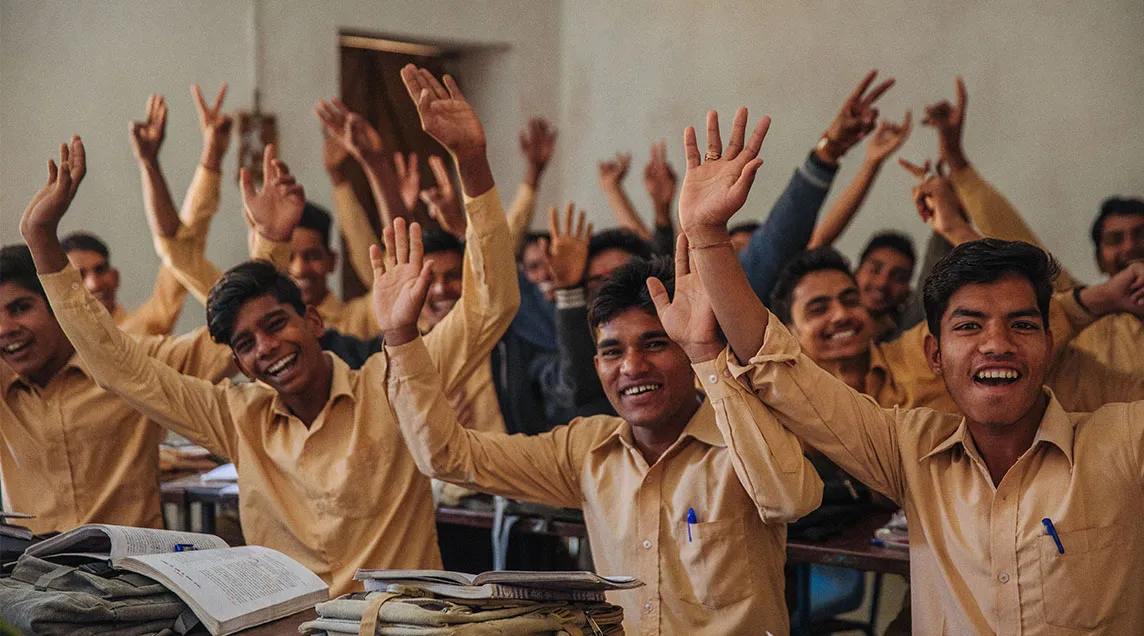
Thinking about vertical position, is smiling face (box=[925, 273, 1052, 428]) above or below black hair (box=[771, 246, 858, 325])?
below

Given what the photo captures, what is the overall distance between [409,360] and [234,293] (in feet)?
1.97

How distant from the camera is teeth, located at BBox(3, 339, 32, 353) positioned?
115 inches

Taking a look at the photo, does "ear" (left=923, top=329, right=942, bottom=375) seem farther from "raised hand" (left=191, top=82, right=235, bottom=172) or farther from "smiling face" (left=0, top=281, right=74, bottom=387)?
"raised hand" (left=191, top=82, right=235, bottom=172)

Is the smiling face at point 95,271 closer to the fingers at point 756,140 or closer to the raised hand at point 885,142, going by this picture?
the raised hand at point 885,142

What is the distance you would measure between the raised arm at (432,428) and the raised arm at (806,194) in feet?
4.08

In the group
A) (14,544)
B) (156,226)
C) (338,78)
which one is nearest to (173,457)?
(156,226)

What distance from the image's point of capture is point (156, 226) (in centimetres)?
367

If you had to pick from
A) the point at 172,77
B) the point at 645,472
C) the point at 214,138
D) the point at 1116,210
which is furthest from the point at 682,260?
the point at 172,77

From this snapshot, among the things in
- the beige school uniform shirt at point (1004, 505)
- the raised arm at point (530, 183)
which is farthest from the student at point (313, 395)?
the raised arm at point (530, 183)

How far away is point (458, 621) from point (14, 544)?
3.15 feet

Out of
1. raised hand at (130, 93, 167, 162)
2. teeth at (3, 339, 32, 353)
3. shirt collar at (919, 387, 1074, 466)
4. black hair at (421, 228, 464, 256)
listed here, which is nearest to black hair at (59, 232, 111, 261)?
raised hand at (130, 93, 167, 162)

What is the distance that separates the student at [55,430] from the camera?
2.95m

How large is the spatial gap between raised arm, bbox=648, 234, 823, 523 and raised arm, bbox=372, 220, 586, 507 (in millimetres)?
530

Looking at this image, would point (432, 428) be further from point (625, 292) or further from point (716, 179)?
point (716, 179)
